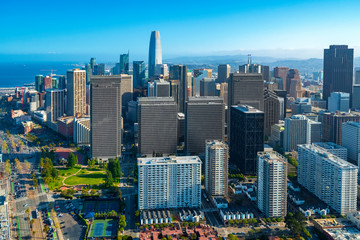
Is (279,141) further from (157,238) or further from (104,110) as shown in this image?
(157,238)

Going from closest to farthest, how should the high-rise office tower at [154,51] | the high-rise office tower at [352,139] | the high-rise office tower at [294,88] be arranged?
the high-rise office tower at [352,139] → the high-rise office tower at [294,88] → the high-rise office tower at [154,51]

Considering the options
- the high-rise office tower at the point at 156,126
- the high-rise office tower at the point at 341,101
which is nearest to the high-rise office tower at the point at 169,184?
the high-rise office tower at the point at 156,126

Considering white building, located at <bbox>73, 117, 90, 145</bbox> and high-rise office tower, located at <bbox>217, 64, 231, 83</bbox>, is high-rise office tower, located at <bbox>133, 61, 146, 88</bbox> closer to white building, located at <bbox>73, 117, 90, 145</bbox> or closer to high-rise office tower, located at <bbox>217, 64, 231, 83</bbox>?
high-rise office tower, located at <bbox>217, 64, 231, 83</bbox>

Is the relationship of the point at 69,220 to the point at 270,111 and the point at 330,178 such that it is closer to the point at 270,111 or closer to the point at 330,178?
the point at 330,178

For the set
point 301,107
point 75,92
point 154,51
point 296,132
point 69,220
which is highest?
point 154,51

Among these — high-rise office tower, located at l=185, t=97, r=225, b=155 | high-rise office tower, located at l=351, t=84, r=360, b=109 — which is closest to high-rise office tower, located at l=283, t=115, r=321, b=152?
high-rise office tower, located at l=185, t=97, r=225, b=155

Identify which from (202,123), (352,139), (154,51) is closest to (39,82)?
(154,51)

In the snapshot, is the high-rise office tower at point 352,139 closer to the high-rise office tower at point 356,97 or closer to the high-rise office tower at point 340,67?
the high-rise office tower at point 356,97
